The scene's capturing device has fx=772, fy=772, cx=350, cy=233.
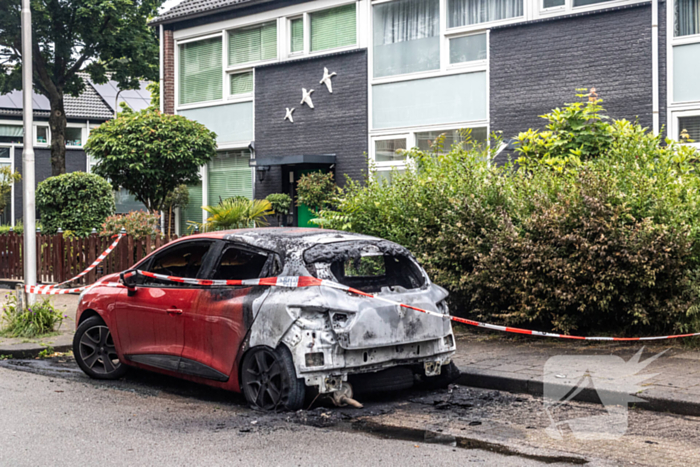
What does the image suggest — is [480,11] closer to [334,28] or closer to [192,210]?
[334,28]

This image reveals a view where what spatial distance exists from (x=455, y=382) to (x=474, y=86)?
32.7 feet

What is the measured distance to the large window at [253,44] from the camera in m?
19.4

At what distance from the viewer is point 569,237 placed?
8.58 metres

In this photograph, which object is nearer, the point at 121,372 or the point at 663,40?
the point at 121,372

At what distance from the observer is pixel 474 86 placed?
16156 millimetres

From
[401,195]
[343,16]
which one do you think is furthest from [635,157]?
[343,16]

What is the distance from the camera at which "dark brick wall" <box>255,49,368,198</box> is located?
17.9 meters

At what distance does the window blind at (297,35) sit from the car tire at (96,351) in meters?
12.3

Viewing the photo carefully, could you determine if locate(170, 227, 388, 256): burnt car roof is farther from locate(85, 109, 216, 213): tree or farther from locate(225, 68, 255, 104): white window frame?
locate(225, 68, 255, 104): white window frame

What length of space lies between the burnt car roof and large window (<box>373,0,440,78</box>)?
10.5m

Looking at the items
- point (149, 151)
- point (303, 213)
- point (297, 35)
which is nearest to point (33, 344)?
point (149, 151)

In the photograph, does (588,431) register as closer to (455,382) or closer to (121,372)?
(455,382)

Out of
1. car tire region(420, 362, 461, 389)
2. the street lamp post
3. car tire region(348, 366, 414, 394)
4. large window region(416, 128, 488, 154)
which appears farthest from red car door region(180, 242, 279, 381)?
large window region(416, 128, 488, 154)

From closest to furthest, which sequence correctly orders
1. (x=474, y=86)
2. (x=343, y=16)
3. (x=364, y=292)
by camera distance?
(x=364, y=292) → (x=474, y=86) → (x=343, y=16)
